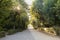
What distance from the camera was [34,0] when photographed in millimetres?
16109

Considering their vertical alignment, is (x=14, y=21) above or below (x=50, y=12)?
below

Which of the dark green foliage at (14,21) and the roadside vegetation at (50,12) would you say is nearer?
the roadside vegetation at (50,12)

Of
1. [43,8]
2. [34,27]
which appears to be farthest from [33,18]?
[43,8]

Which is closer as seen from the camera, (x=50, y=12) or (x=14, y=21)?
(x=50, y=12)

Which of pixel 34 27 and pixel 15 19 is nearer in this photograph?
pixel 15 19

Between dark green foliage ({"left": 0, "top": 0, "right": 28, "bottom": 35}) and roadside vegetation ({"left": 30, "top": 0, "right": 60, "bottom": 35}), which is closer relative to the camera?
roadside vegetation ({"left": 30, "top": 0, "right": 60, "bottom": 35})

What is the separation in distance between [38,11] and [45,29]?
178 centimetres

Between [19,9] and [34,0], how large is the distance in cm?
163

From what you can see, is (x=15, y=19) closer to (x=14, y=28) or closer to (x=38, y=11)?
(x=14, y=28)

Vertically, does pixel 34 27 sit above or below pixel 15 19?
below

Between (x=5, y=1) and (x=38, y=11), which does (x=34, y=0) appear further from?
(x=5, y=1)

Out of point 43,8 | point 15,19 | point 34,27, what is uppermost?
point 43,8

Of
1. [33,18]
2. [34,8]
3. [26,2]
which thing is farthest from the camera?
[26,2]

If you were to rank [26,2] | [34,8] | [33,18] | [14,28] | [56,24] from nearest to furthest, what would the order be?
[56,24], [14,28], [34,8], [33,18], [26,2]
